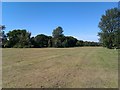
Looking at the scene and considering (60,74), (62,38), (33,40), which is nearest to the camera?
(60,74)

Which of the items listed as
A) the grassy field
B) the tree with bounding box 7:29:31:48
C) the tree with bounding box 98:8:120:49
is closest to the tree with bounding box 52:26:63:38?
the tree with bounding box 7:29:31:48

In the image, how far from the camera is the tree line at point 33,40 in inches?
3221

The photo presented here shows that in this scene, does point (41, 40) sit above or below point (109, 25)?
below

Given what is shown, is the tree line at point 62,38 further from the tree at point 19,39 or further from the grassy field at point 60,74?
the grassy field at point 60,74

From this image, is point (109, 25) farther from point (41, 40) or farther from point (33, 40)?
point (41, 40)

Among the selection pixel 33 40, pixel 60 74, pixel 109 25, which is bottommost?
pixel 60 74

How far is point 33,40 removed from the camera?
86938 millimetres

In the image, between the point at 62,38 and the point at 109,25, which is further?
the point at 62,38

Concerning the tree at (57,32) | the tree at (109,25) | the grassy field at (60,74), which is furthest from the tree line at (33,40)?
the grassy field at (60,74)

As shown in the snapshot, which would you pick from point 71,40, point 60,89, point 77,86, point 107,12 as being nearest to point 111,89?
point 77,86

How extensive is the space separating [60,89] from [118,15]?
50.7 m

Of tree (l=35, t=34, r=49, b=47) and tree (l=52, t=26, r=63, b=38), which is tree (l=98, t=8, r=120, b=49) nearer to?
tree (l=35, t=34, r=49, b=47)

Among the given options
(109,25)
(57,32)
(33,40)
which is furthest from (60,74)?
(57,32)

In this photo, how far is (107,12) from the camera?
57188mm
